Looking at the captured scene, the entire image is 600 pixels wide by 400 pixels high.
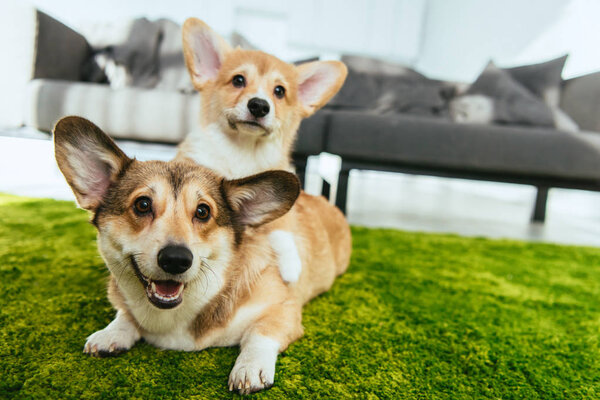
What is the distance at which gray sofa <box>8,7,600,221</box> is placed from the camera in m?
3.12

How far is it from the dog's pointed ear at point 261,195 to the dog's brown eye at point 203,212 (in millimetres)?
84

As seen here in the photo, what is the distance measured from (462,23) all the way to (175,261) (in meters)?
8.81

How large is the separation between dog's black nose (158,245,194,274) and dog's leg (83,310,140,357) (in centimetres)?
29

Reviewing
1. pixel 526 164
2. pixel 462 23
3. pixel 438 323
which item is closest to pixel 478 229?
pixel 526 164

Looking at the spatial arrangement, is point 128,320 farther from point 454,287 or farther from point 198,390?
point 454,287

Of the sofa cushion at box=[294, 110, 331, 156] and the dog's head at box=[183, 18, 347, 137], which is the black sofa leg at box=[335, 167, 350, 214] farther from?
the dog's head at box=[183, 18, 347, 137]

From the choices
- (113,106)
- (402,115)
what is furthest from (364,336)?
(113,106)

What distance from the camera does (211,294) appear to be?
107 centimetres

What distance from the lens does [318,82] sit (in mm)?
1857

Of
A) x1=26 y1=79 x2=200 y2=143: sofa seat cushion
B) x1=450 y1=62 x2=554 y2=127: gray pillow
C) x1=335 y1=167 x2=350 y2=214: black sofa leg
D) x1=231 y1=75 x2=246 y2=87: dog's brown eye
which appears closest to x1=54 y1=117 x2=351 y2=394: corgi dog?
x1=231 y1=75 x2=246 y2=87: dog's brown eye

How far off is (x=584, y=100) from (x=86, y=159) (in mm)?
4307

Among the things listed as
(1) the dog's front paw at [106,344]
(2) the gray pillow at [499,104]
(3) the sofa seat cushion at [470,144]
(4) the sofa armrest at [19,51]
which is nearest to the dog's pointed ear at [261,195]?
(1) the dog's front paw at [106,344]

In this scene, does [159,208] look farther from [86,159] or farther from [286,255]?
[286,255]

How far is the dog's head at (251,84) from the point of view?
1621mm
